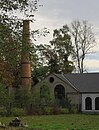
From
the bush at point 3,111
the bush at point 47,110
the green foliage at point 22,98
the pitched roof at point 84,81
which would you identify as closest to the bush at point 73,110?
the pitched roof at point 84,81

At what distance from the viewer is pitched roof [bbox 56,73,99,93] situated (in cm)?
6397

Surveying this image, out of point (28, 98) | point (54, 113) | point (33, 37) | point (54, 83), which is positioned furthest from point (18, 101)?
point (33, 37)

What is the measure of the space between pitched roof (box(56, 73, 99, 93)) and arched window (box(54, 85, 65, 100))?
4.86ft

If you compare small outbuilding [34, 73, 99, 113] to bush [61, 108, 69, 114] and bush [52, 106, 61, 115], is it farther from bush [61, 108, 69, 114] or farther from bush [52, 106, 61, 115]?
bush [52, 106, 61, 115]

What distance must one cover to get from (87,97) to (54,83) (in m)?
6.03

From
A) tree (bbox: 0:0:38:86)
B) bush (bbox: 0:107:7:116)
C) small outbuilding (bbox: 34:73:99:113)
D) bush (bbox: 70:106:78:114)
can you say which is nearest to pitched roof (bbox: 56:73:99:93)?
small outbuilding (bbox: 34:73:99:113)

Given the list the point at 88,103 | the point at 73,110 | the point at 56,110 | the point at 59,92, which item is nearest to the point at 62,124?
the point at 56,110

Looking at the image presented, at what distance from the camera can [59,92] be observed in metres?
65.7

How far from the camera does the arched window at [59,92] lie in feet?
213

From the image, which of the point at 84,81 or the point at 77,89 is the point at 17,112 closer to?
the point at 77,89

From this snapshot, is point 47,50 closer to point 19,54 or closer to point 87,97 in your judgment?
point 87,97

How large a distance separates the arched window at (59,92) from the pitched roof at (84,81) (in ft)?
4.86

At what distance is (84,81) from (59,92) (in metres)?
4.60

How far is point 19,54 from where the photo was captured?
17.6 m
